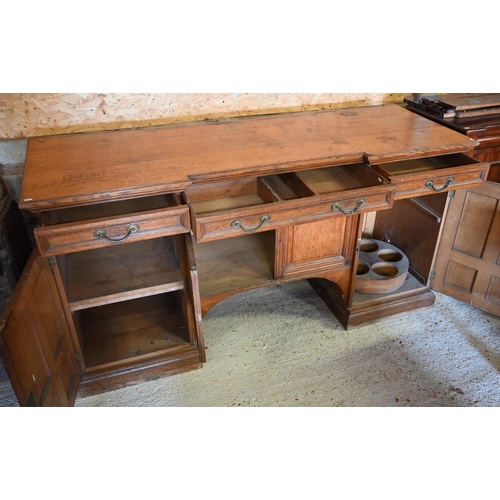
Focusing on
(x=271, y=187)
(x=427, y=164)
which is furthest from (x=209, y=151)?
(x=427, y=164)

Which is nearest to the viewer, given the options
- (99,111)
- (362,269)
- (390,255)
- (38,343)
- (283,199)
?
(38,343)

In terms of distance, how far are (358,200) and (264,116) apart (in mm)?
740

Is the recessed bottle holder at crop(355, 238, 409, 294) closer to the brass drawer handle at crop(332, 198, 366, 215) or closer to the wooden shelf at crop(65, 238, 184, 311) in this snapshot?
the brass drawer handle at crop(332, 198, 366, 215)

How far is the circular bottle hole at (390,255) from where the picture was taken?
8.41 ft

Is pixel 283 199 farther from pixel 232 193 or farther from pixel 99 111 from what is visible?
pixel 99 111

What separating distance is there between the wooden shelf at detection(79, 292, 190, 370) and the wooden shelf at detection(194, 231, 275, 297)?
0.20 m

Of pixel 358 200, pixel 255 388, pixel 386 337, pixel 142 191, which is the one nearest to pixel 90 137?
pixel 142 191

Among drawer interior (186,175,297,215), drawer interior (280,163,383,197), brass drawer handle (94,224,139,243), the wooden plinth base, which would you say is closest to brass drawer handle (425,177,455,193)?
drawer interior (280,163,383,197)

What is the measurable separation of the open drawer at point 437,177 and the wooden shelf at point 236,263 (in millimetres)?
573

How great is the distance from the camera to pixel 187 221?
1.59 metres

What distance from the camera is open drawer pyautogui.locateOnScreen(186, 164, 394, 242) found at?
5.25 ft

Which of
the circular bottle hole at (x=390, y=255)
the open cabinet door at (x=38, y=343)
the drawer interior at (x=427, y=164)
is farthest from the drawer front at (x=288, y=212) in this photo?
the circular bottle hole at (x=390, y=255)

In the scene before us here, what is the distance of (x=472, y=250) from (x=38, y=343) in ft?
6.43

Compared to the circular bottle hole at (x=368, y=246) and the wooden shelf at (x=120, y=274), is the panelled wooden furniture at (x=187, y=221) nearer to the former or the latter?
the wooden shelf at (x=120, y=274)
